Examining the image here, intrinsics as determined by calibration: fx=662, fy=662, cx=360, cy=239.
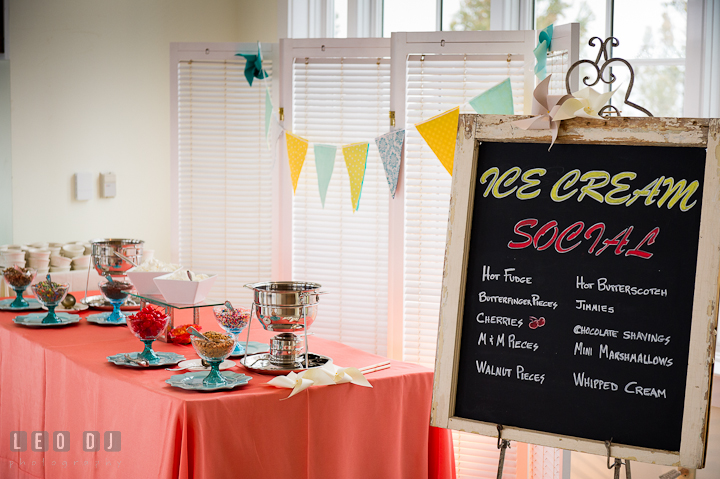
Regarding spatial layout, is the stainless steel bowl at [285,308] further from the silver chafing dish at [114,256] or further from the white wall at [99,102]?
the white wall at [99,102]

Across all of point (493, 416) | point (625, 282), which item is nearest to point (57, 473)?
point (493, 416)

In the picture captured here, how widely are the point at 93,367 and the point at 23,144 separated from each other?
177cm

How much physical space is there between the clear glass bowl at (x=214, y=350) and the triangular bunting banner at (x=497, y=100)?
1.39m

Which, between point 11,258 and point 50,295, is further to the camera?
point 11,258

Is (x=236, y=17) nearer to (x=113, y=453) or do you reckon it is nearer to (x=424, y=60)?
(x=424, y=60)

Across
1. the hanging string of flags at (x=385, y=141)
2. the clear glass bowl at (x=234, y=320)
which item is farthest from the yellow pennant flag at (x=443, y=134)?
the clear glass bowl at (x=234, y=320)

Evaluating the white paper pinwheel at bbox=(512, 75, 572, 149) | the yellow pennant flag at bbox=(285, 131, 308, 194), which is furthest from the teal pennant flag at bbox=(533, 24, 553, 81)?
the white paper pinwheel at bbox=(512, 75, 572, 149)

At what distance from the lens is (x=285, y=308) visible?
1.77 meters

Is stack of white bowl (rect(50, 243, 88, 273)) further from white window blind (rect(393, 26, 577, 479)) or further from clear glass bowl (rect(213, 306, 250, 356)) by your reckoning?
white window blind (rect(393, 26, 577, 479))

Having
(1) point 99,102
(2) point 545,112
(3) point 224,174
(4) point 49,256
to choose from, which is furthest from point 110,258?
(2) point 545,112

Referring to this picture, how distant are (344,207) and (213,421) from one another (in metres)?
1.50

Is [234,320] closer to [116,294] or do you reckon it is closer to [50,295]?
[116,294]

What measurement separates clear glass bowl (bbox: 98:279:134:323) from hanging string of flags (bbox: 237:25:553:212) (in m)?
0.88

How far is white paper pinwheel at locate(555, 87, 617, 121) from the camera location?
129 centimetres
